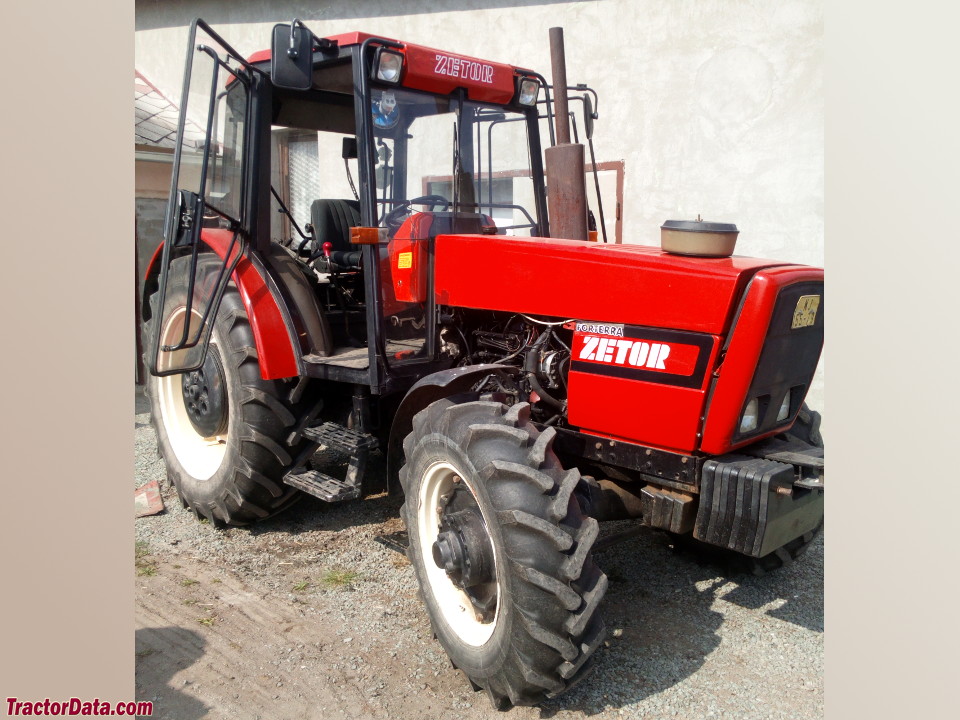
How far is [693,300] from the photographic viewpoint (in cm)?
305

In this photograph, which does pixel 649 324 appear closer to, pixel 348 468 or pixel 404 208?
pixel 404 208

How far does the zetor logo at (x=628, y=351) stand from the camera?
10.1ft

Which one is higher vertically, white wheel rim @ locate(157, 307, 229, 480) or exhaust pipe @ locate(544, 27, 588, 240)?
exhaust pipe @ locate(544, 27, 588, 240)

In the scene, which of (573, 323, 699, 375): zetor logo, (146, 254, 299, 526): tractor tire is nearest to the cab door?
(146, 254, 299, 526): tractor tire

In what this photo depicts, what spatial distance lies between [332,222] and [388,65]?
156cm

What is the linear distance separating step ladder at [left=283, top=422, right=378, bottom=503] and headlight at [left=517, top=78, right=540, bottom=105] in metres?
2.04

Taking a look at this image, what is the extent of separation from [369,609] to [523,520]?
1.36 meters

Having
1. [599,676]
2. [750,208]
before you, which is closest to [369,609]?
[599,676]

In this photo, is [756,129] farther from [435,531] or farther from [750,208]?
[435,531]

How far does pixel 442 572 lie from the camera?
11.5 ft

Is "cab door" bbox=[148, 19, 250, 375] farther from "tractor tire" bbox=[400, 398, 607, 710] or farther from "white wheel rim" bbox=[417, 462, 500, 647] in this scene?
"tractor tire" bbox=[400, 398, 607, 710]

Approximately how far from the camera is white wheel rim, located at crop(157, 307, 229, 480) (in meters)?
4.93

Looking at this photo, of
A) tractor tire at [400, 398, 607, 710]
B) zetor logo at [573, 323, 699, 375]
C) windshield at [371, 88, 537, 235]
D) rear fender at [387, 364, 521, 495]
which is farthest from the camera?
windshield at [371, 88, 537, 235]

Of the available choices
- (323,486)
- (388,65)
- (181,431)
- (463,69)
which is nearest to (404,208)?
(388,65)
